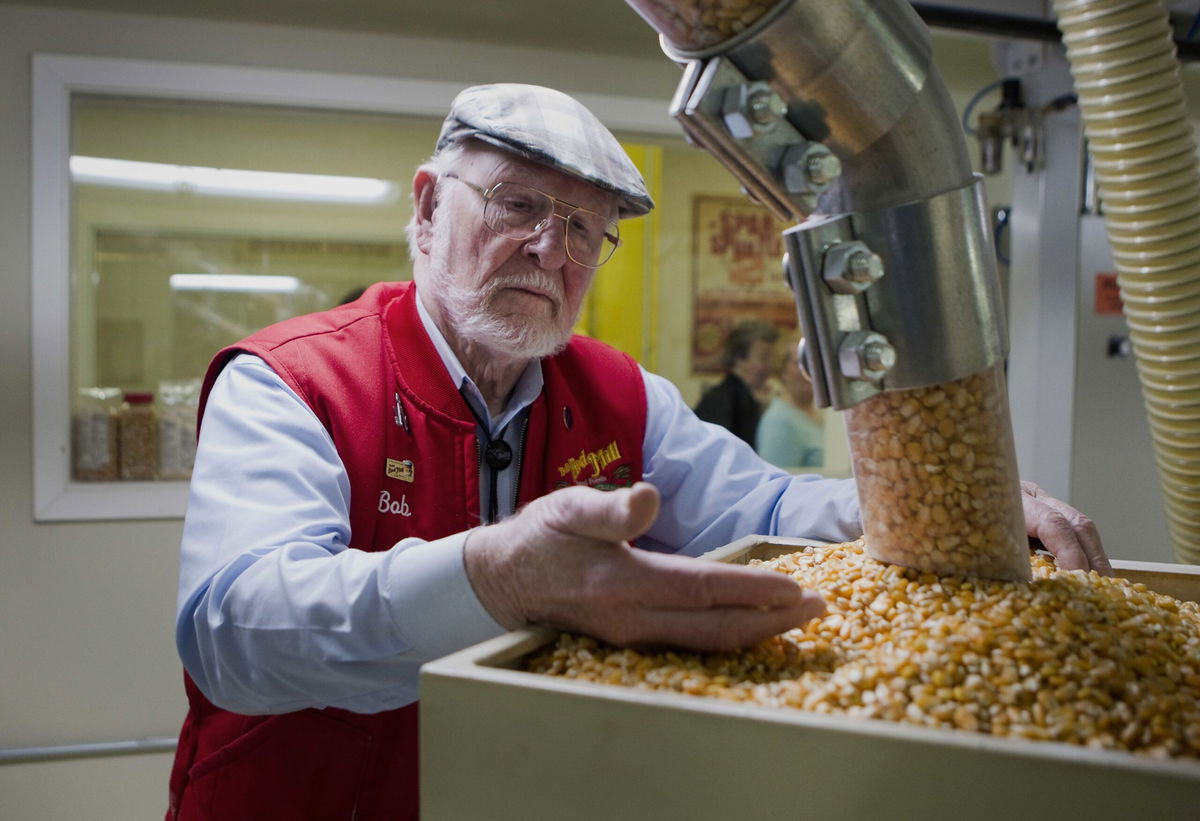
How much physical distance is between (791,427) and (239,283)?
1981mm

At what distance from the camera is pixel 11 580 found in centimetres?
255

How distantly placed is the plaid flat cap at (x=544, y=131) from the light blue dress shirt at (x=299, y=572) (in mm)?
296

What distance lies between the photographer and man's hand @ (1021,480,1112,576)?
3.07 ft

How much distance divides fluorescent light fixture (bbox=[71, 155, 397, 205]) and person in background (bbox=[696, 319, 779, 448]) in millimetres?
1334

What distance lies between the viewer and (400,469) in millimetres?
1191

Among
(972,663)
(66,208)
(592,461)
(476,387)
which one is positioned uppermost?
(66,208)

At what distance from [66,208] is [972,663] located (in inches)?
107

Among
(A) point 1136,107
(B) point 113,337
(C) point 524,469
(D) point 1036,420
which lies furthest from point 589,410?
(B) point 113,337

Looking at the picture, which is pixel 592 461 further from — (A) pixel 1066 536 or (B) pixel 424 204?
(A) pixel 1066 536

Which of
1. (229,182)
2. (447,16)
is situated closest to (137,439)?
(229,182)

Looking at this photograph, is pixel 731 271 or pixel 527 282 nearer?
pixel 527 282

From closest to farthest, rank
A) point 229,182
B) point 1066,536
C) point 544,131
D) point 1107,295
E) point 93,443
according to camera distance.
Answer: point 1066,536 < point 544,131 < point 1107,295 < point 93,443 < point 229,182

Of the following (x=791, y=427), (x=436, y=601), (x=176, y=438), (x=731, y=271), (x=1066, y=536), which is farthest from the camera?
(x=731, y=271)

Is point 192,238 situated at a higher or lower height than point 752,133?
higher
